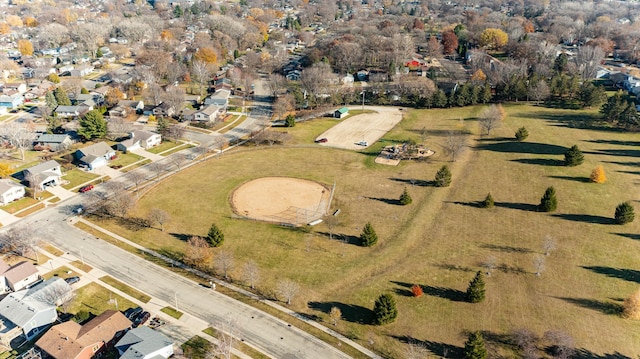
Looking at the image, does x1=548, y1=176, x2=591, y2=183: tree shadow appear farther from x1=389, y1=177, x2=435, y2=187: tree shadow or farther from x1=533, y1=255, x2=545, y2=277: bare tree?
x1=533, y1=255, x2=545, y2=277: bare tree

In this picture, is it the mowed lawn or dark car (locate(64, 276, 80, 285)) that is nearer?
the mowed lawn

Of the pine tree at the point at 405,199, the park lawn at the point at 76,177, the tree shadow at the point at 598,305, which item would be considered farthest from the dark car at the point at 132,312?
the tree shadow at the point at 598,305

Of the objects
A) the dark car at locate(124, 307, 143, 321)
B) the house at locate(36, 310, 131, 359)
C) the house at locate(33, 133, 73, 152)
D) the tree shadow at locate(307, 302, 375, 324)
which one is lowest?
the tree shadow at locate(307, 302, 375, 324)

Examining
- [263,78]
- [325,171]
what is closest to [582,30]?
[263,78]

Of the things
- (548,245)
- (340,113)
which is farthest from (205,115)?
(548,245)

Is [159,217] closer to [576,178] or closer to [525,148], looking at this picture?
[576,178]

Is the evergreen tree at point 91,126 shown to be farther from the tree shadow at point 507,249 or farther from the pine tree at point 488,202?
the tree shadow at point 507,249

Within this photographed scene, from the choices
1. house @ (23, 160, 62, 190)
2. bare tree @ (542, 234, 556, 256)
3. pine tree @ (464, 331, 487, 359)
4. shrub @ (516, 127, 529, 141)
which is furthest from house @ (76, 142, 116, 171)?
shrub @ (516, 127, 529, 141)
